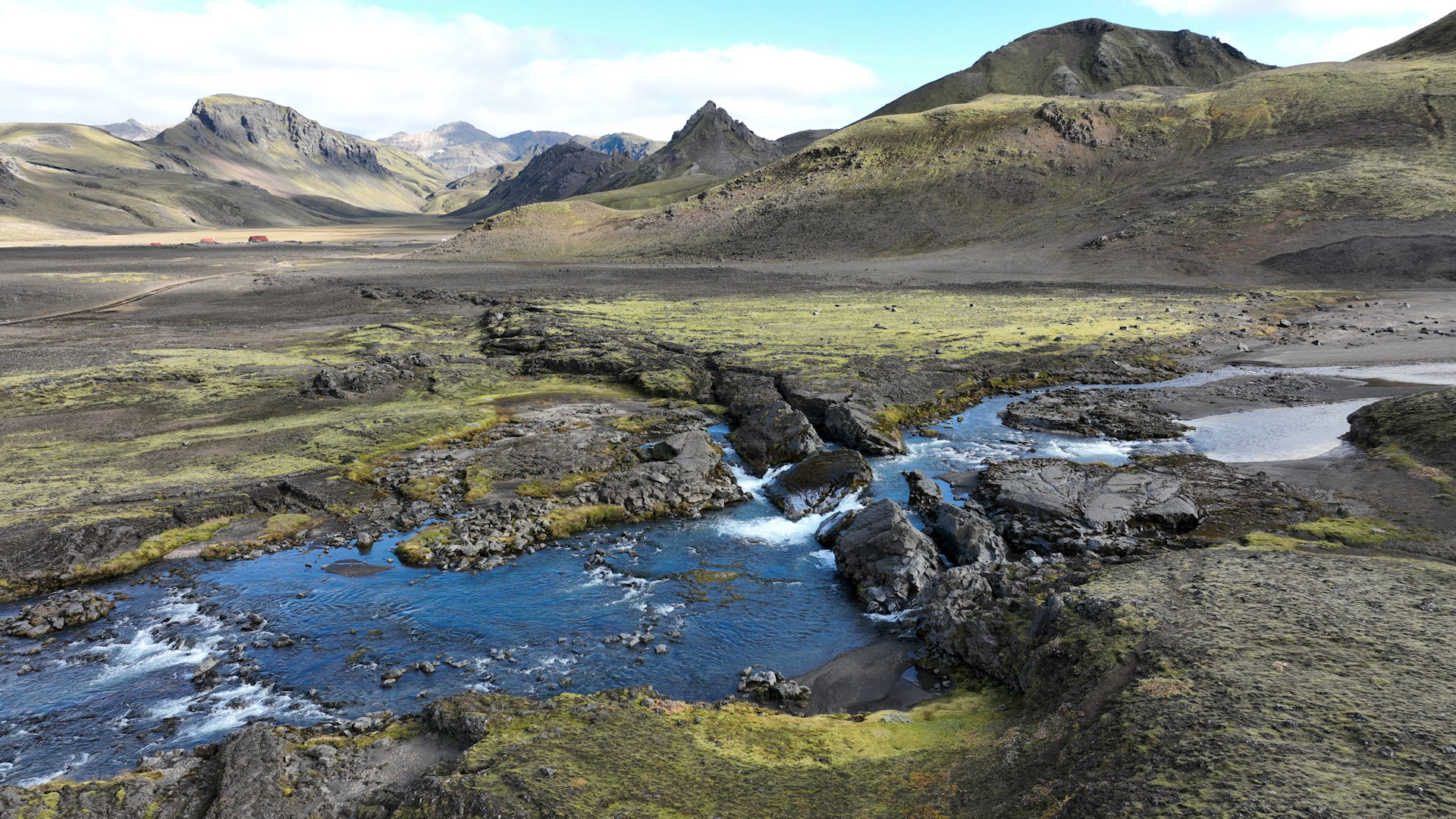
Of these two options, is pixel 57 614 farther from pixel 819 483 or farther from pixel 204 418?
pixel 819 483

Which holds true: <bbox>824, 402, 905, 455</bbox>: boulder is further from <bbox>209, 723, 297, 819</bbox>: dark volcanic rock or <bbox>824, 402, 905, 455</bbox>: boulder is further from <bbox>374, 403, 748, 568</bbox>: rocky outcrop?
<bbox>209, 723, 297, 819</bbox>: dark volcanic rock

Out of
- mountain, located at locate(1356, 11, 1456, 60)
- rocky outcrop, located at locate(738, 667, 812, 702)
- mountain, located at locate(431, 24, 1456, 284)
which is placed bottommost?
rocky outcrop, located at locate(738, 667, 812, 702)

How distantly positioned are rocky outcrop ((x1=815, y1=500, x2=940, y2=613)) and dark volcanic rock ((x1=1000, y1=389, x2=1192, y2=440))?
15.8 m

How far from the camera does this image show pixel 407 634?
1919cm

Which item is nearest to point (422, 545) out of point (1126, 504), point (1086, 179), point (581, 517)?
point (581, 517)

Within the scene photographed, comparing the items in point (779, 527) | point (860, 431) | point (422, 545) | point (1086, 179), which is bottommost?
point (779, 527)

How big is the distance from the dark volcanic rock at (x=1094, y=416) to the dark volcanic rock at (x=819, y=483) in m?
11.5

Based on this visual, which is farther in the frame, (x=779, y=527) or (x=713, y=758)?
(x=779, y=527)

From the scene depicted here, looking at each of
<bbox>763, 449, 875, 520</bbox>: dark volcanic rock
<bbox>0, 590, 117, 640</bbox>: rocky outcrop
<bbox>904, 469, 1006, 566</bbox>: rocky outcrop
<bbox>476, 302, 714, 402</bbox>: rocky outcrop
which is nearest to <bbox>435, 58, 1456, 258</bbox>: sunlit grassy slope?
<bbox>476, 302, 714, 402</bbox>: rocky outcrop

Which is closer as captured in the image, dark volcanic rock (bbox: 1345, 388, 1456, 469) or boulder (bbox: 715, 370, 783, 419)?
dark volcanic rock (bbox: 1345, 388, 1456, 469)

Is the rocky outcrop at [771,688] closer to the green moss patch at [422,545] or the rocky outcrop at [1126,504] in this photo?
the rocky outcrop at [1126,504]

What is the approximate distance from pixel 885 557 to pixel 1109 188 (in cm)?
12009

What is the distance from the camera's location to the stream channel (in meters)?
15.8

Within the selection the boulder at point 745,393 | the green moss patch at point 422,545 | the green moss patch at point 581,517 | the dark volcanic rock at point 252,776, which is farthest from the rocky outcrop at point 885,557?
the dark volcanic rock at point 252,776
